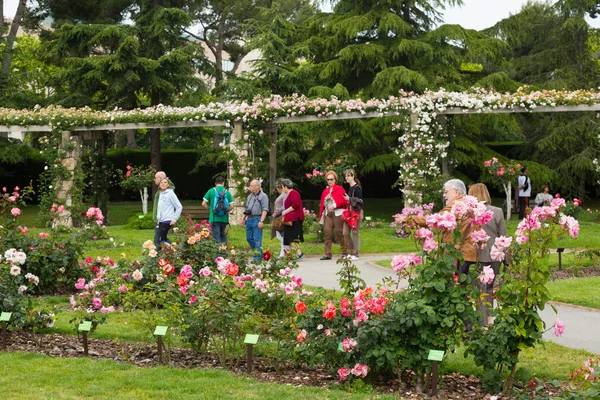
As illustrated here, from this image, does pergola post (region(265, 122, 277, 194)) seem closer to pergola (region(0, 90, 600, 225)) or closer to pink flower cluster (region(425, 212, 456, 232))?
pergola (region(0, 90, 600, 225))

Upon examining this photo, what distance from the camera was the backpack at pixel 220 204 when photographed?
12.5 meters

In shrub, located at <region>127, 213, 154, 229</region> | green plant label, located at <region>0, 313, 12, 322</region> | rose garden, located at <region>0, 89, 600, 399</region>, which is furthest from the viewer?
shrub, located at <region>127, 213, 154, 229</region>

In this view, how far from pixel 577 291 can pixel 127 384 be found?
6.08 m

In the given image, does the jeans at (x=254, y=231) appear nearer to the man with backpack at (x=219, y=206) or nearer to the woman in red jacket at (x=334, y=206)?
the man with backpack at (x=219, y=206)

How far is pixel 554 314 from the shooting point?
8.84 meters

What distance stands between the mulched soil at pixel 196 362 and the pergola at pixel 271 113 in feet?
37.4

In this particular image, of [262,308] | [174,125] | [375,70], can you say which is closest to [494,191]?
[375,70]

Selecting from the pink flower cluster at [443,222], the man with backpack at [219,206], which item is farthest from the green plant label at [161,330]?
the man with backpack at [219,206]

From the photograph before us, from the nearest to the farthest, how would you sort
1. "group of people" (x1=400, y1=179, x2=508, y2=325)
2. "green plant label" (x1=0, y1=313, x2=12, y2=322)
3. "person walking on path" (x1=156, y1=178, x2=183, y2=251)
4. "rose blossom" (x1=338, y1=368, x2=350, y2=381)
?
"rose blossom" (x1=338, y1=368, x2=350, y2=381)
"green plant label" (x1=0, y1=313, x2=12, y2=322)
"group of people" (x1=400, y1=179, x2=508, y2=325)
"person walking on path" (x1=156, y1=178, x2=183, y2=251)

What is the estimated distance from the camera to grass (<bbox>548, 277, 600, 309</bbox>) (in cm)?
938

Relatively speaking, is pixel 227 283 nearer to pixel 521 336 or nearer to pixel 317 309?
pixel 317 309

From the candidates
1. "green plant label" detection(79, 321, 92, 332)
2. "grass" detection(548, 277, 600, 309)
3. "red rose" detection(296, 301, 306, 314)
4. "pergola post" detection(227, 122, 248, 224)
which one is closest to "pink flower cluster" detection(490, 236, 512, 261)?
"red rose" detection(296, 301, 306, 314)

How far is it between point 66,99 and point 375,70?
33.9ft

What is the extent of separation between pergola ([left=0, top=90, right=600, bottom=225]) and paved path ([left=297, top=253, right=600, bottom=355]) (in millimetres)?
5061
